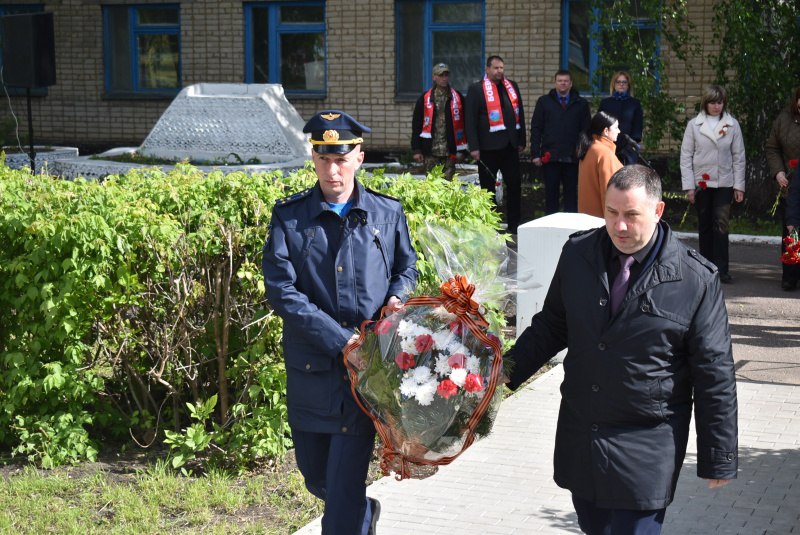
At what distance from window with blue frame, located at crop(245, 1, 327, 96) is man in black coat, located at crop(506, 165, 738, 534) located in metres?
16.7

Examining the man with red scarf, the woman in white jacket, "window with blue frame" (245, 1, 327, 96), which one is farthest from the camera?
"window with blue frame" (245, 1, 327, 96)

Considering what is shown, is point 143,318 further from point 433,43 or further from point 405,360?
point 433,43

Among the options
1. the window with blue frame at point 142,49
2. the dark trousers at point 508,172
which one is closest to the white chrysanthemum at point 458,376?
the dark trousers at point 508,172

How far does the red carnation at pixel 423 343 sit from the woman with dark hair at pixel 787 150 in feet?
24.8

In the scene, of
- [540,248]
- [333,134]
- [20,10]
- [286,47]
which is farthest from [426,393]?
[20,10]

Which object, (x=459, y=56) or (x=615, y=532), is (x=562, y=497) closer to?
(x=615, y=532)

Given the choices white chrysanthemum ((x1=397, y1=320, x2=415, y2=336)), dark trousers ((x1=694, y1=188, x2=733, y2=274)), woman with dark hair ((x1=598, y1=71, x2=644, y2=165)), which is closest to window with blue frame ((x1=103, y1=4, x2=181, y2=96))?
woman with dark hair ((x1=598, y1=71, x2=644, y2=165))

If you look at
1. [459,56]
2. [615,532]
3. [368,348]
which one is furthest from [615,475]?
[459,56]

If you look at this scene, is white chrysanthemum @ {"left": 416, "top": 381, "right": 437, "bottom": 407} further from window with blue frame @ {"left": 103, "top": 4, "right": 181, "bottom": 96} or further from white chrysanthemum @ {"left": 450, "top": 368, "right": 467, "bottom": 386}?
window with blue frame @ {"left": 103, "top": 4, "right": 181, "bottom": 96}

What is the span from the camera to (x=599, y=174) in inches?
347

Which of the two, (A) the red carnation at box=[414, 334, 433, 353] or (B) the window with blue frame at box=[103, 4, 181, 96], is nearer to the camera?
(A) the red carnation at box=[414, 334, 433, 353]

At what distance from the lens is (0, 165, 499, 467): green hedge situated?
5.72 meters

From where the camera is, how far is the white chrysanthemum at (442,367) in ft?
12.4

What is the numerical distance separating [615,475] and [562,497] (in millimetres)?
1890
